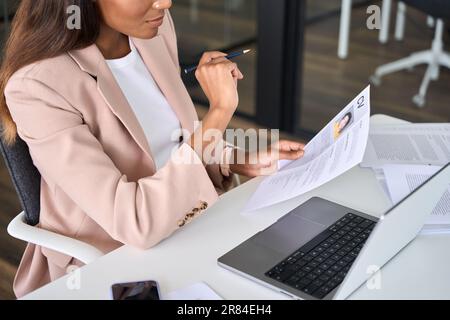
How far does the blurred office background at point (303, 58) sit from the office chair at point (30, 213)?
165 centimetres

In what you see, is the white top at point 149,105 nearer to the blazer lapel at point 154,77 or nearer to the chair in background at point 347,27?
the blazer lapel at point 154,77

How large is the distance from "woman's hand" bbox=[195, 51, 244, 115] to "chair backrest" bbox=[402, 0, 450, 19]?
215cm

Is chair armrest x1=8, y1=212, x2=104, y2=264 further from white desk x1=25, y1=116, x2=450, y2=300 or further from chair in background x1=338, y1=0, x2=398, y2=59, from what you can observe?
chair in background x1=338, y1=0, x2=398, y2=59

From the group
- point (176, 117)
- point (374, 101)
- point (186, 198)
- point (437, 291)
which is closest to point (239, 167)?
point (176, 117)

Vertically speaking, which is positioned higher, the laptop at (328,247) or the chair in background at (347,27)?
the laptop at (328,247)

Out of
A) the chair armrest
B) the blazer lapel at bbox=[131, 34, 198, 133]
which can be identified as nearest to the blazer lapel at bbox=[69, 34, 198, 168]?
the blazer lapel at bbox=[131, 34, 198, 133]

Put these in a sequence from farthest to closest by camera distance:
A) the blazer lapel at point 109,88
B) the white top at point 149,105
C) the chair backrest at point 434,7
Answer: the chair backrest at point 434,7, the white top at point 149,105, the blazer lapel at point 109,88

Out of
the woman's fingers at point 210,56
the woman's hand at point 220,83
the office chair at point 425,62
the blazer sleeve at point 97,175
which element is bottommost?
the office chair at point 425,62

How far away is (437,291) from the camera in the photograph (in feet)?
3.97

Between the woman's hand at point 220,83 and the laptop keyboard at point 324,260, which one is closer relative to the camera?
the laptop keyboard at point 324,260

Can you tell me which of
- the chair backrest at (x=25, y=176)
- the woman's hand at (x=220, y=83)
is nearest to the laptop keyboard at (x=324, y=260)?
the woman's hand at (x=220, y=83)

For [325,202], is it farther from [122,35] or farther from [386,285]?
[122,35]

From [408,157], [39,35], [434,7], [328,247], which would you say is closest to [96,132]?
[39,35]

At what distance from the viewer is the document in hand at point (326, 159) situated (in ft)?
4.07
